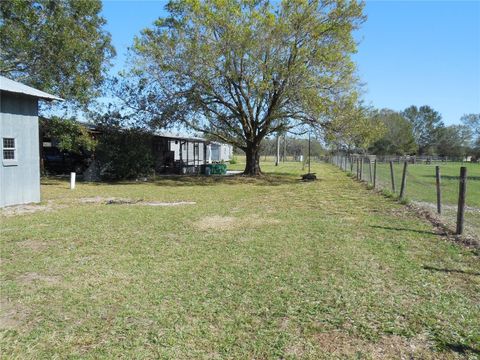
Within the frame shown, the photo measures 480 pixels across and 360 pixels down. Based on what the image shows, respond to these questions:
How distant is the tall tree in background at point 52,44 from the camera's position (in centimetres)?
→ 1786

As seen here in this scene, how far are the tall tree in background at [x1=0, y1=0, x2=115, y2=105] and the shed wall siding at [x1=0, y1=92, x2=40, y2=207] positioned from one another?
23.9ft

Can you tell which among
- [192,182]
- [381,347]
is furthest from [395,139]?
[381,347]

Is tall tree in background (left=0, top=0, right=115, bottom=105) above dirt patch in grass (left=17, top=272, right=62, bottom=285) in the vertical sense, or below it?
above

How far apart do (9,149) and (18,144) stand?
0.33 m

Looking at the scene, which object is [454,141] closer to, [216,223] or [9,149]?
[216,223]

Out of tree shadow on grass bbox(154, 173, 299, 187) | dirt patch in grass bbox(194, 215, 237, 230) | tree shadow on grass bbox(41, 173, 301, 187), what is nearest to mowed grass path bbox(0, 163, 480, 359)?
dirt patch in grass bbox(194, 215, 237, 230)

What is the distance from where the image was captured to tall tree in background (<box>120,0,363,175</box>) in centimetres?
2002

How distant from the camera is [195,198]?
14.2 metres

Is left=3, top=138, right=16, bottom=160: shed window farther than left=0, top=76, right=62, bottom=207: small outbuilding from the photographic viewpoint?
Yes

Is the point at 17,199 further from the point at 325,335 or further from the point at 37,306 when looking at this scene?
the point at 325,335

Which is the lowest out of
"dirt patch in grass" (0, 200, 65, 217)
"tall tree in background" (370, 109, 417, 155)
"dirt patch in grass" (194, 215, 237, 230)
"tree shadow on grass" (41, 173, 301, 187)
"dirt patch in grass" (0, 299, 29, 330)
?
"dirt patch in grass" (0, 299, 29, 330)

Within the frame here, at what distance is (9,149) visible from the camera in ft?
38.0

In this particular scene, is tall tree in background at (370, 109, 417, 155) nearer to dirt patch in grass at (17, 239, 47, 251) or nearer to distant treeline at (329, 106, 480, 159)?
distant treeline at (329, 106, 480, 159)

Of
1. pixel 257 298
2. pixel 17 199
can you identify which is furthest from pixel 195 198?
pixel 257 298
